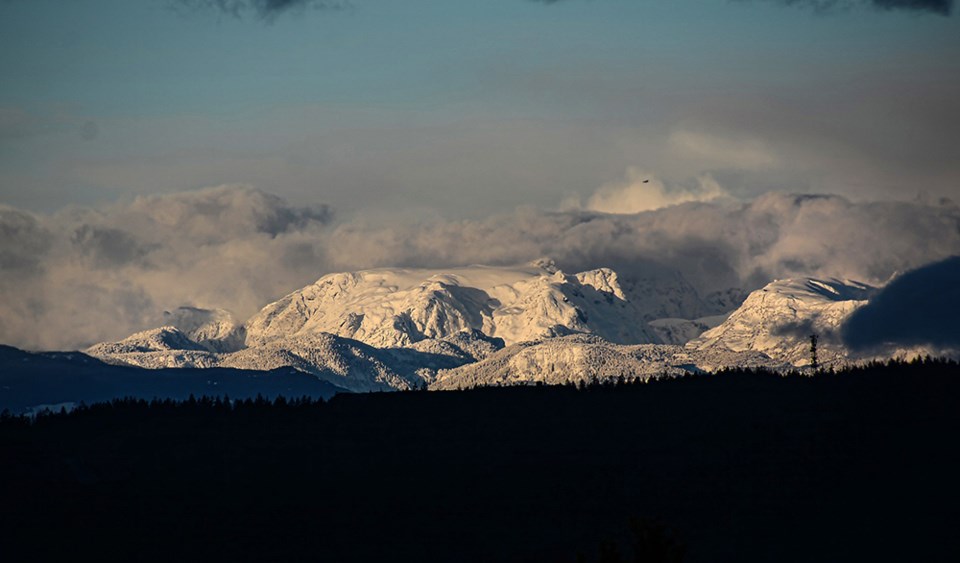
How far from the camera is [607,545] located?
13650 cm

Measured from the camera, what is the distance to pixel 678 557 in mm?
134250

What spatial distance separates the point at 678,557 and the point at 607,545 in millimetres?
5307
